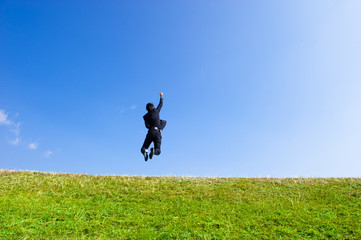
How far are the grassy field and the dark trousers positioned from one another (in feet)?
7.21

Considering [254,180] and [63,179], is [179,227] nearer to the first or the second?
[254,180]

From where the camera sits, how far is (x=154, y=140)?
13.3 meters

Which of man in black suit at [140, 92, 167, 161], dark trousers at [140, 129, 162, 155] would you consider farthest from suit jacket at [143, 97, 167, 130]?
dark trousers at [140, 129, 162, 155]

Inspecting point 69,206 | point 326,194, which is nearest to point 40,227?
point 69,206

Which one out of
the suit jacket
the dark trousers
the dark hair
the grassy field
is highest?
the dark hair

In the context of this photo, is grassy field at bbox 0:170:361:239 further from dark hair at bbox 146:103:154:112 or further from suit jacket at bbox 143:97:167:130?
dark hair at bbox 146:103:154:112

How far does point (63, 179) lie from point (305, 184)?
14.0 m

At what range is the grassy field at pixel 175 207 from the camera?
889cm

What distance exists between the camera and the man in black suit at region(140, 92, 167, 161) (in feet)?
43.1

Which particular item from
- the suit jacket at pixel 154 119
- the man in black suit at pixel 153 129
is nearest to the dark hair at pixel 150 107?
the man in black suit at pixel 153 129

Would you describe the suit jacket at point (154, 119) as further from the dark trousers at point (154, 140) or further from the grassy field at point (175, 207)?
the grassy field at point (175, 207)

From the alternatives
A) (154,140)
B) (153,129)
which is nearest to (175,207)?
(154,140)

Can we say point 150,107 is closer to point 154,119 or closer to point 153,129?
point 154,119

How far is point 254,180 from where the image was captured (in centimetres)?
1609
